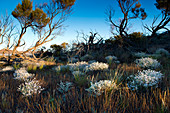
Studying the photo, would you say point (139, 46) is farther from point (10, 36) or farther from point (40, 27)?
point (10, 36)

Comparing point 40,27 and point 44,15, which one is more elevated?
point 44,15

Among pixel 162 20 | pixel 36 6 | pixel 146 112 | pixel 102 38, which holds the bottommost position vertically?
pixel 146 112

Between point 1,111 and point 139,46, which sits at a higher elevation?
point 139,46

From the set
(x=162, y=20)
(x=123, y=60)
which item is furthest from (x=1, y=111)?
(x=162, y=20)

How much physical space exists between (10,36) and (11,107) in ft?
27.4

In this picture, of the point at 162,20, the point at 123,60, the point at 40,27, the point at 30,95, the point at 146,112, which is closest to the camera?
the point at 146,112

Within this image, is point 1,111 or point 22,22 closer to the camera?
point 1,111

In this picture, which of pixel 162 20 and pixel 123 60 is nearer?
pixel 123 60

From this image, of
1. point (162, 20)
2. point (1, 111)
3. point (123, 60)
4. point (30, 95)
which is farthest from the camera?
point (162, 20)

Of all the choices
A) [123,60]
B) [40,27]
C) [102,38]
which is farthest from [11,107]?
[40,27]

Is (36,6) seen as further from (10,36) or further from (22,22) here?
(10,36)

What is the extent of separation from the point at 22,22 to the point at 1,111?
1215 centimetres

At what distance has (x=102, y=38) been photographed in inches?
447

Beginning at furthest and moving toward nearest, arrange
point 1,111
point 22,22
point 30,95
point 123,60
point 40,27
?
point 40,27 < point 22,22 < point 123,60 < point 30,95 < point 1,111
